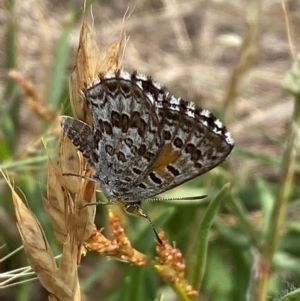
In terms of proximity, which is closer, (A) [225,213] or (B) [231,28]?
(A) [225,213]

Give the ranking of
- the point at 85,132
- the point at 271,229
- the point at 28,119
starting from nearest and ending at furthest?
1. the point at 85,132
2. the point at 271,229
3. the point at 28,119

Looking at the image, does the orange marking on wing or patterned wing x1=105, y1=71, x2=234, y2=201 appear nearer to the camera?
patterned wing x1=105, y1=71, x2=234, y2=201

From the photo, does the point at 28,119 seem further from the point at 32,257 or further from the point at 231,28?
the point at 32,257

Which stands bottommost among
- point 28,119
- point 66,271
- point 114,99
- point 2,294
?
point 2,294

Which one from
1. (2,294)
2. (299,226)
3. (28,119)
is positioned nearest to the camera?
(299,226)

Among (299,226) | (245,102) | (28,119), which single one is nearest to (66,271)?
(299,226)

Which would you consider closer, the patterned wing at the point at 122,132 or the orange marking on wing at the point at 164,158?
the patterned wing at the point at 122,132

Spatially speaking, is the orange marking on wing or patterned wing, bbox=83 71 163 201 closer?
patterned wing, bbox=83 71 163 201

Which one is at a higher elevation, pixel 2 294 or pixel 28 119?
pixel 28 119
